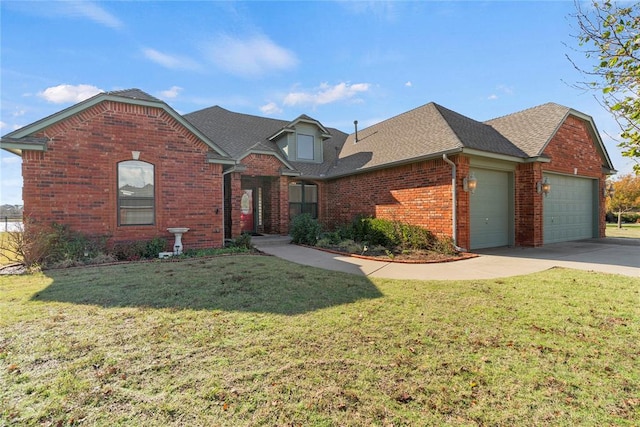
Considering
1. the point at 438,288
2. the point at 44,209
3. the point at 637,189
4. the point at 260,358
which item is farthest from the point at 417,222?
the point at 637,189

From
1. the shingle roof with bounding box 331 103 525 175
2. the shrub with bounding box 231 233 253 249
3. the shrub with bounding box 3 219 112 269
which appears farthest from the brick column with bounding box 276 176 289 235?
the shrub with bounding box 3 219 112 269

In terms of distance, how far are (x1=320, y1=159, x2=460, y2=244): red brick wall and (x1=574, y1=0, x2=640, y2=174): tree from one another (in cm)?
656

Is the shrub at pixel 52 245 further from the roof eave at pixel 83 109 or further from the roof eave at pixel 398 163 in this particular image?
the roof eave at pixel 398 163

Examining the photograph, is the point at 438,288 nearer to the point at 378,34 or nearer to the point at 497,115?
the point at 378,34

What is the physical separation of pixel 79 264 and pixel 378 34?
11618 mm

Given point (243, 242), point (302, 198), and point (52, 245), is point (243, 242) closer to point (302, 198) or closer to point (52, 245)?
point (52, 245)

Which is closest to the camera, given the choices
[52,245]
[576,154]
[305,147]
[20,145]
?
[20,145]

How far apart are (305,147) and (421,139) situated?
23.3 ft

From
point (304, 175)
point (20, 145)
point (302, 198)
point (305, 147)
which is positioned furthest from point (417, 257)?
point (20, 145)

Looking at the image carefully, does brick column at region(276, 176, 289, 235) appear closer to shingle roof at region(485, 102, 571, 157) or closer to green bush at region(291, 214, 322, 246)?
green bush at region(291, 214, 322, 246)

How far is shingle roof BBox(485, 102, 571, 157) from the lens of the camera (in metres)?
11.5

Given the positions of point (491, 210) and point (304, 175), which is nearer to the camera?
point (491, 210)

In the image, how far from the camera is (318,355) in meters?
3.18

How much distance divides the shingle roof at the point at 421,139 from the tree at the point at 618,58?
594 centimetres
